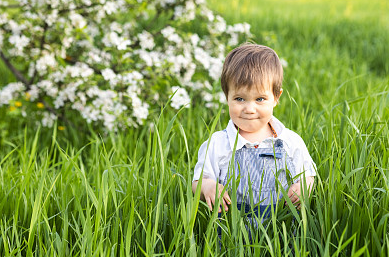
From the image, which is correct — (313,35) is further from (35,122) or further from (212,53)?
(35,122)

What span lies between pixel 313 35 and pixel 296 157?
5.14m

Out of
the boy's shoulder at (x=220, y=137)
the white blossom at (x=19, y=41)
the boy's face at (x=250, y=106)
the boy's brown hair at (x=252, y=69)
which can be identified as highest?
the white blossom at (x=19, y=41)

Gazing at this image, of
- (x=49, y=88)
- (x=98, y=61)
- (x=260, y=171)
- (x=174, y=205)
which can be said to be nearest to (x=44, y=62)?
(x=49, y=88)

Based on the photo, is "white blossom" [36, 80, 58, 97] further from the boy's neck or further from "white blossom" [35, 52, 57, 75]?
the boy's neck

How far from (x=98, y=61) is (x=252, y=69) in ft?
6.44

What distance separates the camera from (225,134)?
74.3 inches

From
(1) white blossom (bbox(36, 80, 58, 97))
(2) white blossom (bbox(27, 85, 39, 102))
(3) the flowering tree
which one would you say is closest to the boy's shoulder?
(3) the flowering tree

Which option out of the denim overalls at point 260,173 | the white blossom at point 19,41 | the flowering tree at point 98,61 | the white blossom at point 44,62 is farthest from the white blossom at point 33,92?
the denim overalls at point 260,173

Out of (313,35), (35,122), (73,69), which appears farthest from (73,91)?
(313,35)

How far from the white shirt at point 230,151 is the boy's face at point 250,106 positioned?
2.4 inches

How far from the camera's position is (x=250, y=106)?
1759 millimetres

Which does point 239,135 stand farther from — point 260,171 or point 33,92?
point 33,92

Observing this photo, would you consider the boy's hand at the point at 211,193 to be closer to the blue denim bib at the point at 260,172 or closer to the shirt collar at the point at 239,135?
the blue denim bib at the point at 260,172

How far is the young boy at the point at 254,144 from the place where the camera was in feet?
5.74
